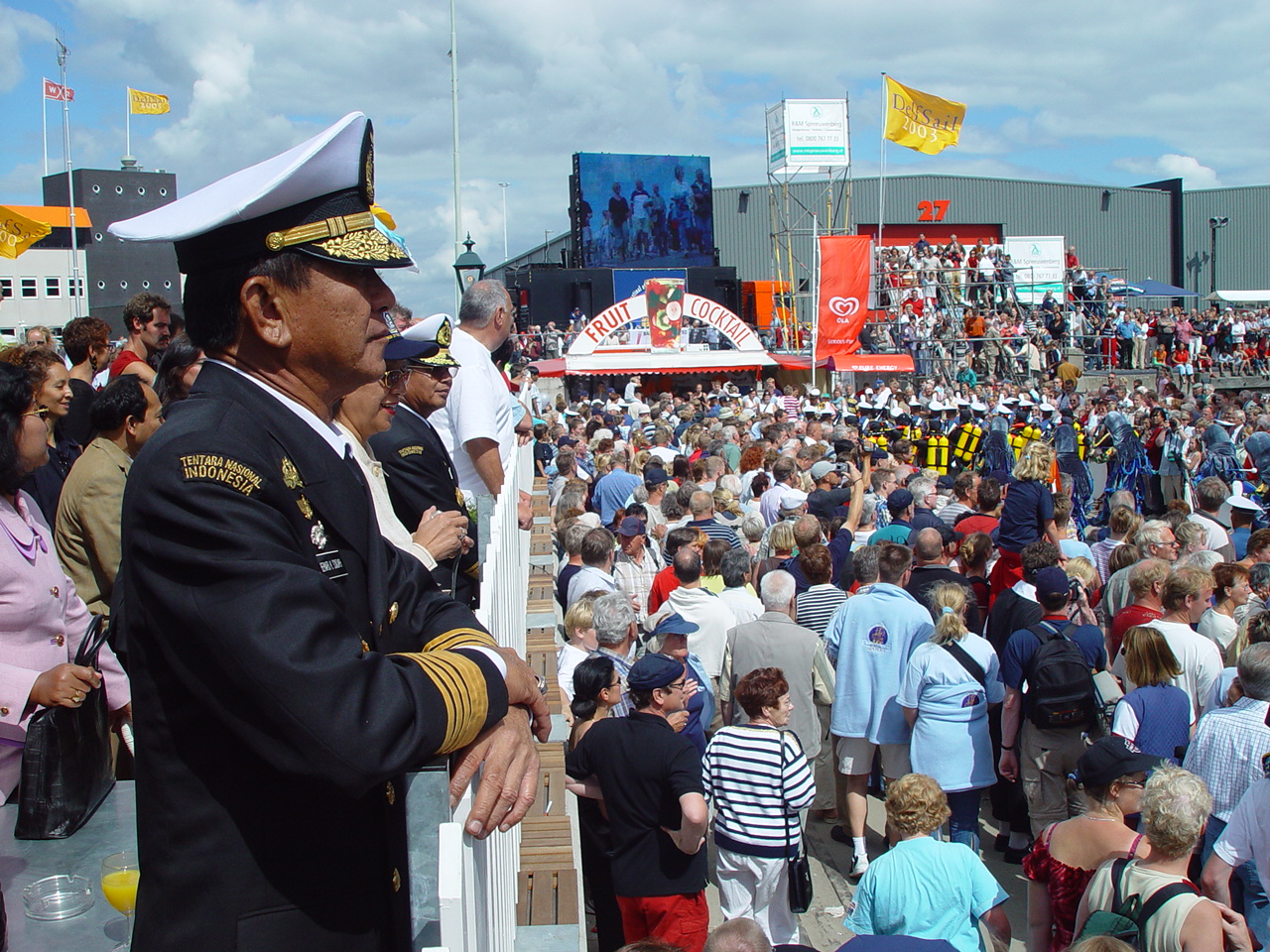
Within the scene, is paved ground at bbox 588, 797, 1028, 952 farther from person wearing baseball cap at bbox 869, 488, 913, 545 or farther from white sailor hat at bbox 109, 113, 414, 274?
white sailor hat at bbox 109, 113, 414, 274

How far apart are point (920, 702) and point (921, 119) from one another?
2617cm

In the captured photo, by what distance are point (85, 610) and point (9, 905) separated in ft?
3.55

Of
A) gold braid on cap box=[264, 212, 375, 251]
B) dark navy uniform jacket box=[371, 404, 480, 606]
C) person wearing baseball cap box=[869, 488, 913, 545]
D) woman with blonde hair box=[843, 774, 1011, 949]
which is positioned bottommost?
woman with blonde hair box=[843, 774, 1011, 949]

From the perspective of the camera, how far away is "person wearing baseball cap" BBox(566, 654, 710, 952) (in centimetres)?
430

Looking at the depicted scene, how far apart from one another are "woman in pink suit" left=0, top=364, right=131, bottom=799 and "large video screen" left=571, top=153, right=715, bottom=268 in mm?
32971

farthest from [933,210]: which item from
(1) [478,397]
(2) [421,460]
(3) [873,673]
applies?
(2) [421,460]

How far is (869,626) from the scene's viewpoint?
607 centimetres

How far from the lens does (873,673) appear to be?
20.0 ft

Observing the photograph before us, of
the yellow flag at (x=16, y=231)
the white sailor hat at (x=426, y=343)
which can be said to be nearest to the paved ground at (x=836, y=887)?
the white sailor hat at (x=426, y=343)

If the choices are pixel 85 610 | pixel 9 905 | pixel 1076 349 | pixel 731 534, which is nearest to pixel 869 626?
pixel 731 534

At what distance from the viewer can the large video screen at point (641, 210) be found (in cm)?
3559

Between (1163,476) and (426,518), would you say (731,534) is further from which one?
(1163,476)

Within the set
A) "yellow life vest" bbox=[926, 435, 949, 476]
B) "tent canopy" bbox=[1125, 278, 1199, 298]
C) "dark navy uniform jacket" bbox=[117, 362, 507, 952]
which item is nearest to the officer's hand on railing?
"dark navy uniform jacket" bbox=[117, 362, 507, 952]

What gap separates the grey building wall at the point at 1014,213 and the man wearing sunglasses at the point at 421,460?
4433 cm
